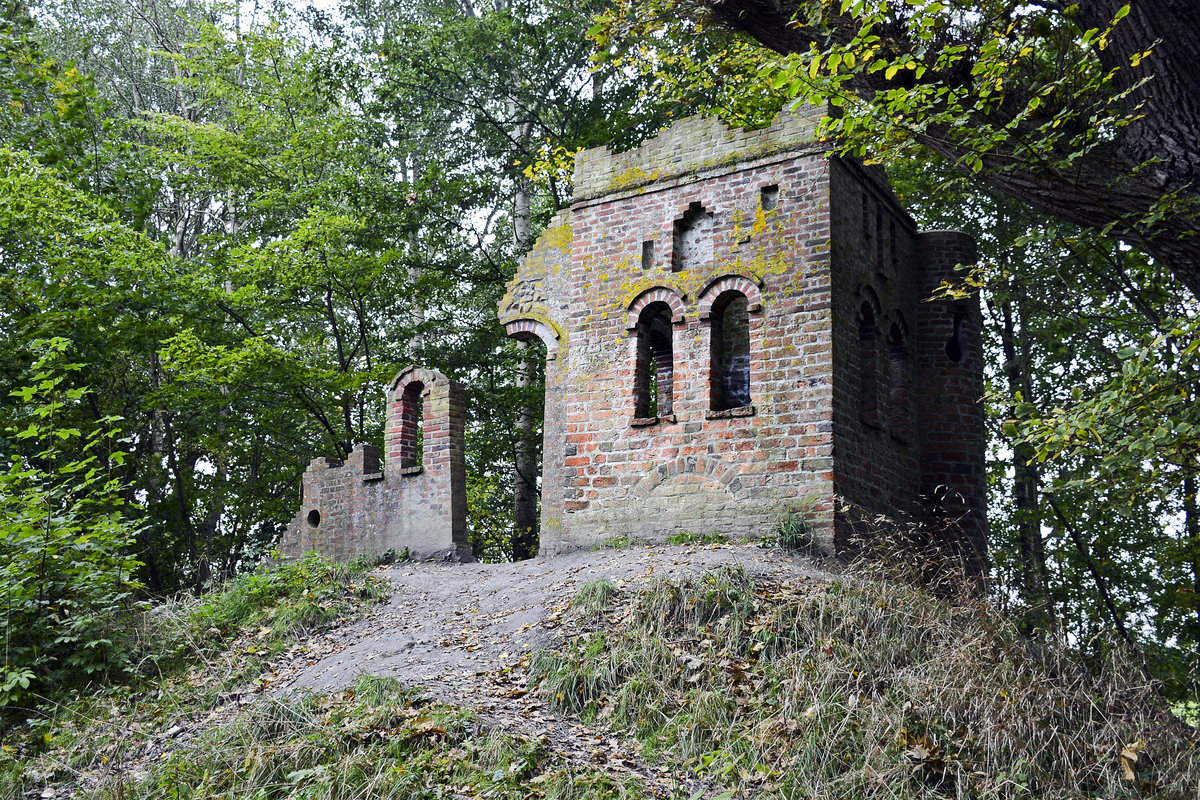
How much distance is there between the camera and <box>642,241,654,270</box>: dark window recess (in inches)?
483

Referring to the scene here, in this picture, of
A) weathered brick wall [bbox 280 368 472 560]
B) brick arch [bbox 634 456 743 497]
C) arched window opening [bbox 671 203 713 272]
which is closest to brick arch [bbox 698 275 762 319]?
arched window opening [bbox 671 203 713 272]

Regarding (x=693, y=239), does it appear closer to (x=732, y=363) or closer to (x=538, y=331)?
(x=732, y=363)

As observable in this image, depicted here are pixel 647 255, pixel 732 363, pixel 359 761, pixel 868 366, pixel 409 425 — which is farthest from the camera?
pixel 409 425

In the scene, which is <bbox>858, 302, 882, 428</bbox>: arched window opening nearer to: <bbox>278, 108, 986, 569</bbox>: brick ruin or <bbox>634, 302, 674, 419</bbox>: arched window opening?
<bbox>278, 108, 986, 569</bbox>: brick ruin

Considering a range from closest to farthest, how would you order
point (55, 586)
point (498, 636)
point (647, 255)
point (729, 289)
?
point (55, 586) → point (498, 636) → point (729, 289) → point (647, 255)

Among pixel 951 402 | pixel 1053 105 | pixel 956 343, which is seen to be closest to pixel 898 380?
pixel 951 402

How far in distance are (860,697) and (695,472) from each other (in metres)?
4.56

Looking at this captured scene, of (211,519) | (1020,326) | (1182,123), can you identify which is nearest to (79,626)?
(1182,123)

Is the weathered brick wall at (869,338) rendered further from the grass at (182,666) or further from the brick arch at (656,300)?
the grass at (182,666)

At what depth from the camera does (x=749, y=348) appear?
11.7 m

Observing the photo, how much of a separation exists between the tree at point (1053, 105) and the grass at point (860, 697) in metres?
2.98

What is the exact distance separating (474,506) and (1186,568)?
47.5ft

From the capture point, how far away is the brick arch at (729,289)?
37.4 feet

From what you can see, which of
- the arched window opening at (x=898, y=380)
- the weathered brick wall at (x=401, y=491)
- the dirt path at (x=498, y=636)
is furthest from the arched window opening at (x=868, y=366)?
the weathered brick wall at (x=401, y=491)
